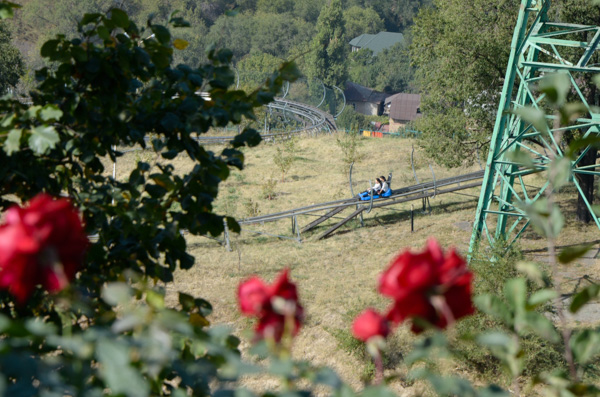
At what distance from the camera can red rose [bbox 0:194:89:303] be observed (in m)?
0.96

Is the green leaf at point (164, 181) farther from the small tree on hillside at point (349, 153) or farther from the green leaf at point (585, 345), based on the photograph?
the small tree on hillside at point (349, 153)

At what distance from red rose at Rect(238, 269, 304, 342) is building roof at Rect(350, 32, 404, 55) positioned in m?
80.2

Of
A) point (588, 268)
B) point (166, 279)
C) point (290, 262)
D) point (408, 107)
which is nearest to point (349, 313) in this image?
point (290, 262)

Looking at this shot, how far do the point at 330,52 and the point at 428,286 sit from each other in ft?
183

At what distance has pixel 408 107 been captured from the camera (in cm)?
5103

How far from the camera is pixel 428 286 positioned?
102 cm

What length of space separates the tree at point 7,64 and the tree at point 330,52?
36632mm

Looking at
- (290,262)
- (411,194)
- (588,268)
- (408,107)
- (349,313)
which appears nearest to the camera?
(349,313)

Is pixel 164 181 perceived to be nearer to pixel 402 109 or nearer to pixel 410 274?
pixel 410 274

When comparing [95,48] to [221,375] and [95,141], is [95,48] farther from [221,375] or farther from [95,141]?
[221,375]

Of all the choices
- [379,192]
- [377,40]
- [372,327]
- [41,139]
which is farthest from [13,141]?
[377,40]

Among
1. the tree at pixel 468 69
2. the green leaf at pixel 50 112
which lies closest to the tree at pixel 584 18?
the tree at pixel 468 69

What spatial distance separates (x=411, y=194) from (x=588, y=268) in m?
5.35

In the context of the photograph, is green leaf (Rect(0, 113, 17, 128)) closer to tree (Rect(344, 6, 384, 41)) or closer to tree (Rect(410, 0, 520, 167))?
tree (Rect(410, 0, 520, 167))
